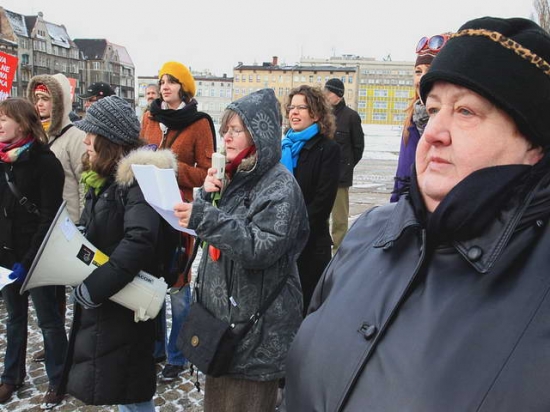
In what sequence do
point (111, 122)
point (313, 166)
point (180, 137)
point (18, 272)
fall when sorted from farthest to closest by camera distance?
point (180, 137)
point (313, 166)
point (18, 272)
point (111, 122)

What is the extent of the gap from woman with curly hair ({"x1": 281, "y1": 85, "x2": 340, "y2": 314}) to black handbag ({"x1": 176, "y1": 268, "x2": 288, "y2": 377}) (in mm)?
1503

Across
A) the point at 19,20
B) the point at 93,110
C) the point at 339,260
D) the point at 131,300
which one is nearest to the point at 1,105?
the point at 93,110

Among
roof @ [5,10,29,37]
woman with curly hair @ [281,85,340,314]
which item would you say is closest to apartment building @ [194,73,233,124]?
roof @ [5,10,29,37]

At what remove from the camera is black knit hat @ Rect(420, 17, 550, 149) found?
103 centimetres

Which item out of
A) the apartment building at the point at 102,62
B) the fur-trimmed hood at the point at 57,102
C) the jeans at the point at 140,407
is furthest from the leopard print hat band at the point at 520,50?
the apartment building at the point at 102,62

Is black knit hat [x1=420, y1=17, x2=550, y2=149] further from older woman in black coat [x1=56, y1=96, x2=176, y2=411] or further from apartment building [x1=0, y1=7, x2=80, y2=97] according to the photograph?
apartment building [x1=0, y1=7, x2=80, y2=97]

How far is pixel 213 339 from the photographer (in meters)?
2.16

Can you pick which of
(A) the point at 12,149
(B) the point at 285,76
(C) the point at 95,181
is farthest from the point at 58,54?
(C) the point at 95,181

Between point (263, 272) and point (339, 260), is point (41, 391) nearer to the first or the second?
point (263, 272)

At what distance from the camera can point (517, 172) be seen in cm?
102

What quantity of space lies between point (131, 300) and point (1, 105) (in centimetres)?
192

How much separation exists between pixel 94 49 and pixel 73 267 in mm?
90484

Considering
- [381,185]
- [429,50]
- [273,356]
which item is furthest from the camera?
[381,185]

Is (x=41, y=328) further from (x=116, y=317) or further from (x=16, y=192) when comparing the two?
(x=116, y=317)
